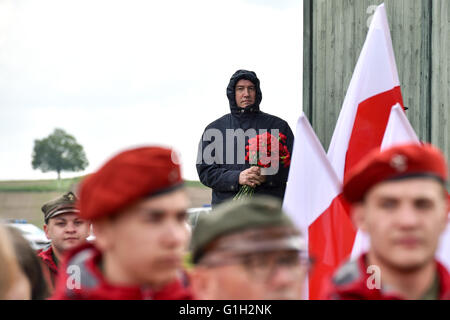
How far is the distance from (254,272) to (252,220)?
0.12m

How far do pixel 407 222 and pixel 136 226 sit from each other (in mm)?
656

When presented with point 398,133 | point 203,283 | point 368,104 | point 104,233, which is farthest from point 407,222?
point 368,104

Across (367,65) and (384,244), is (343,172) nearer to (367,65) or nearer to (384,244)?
(367,65)

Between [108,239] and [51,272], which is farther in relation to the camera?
[51,272]

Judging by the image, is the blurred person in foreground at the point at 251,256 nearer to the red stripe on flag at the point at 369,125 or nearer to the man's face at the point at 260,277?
the man's face at the point at 260,277

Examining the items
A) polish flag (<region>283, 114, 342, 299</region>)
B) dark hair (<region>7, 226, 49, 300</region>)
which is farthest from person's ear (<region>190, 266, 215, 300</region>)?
polish flag (<region>283, 114, 342, 299</region>)

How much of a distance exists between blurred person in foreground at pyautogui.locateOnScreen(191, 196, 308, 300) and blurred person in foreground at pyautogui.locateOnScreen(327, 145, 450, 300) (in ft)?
0.70

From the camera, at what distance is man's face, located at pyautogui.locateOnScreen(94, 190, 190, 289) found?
172 centimetres

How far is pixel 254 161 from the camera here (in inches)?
189

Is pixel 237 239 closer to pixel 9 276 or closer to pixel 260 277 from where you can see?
pixel 260 277

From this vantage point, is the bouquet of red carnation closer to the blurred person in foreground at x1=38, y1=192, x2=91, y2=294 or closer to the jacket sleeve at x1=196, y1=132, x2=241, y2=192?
the jacket sleeve at x1=196, y1=132, x2=241, y2=192

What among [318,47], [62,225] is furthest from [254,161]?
[318,47]

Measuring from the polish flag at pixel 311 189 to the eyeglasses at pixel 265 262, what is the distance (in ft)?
5.03

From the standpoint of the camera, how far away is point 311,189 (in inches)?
130
